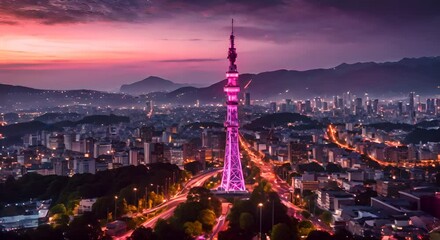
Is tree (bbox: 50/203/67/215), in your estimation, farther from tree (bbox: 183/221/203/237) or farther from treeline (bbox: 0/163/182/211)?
tree (bbox: 183/221/203/237)

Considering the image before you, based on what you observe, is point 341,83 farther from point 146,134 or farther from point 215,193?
point 215,193

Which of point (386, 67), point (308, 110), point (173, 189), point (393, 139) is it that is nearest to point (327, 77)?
point (386, 67)

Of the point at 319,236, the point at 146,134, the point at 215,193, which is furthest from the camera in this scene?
the point at 146,134

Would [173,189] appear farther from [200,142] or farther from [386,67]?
[386,67]

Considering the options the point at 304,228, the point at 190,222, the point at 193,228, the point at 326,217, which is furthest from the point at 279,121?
the point at 193,228

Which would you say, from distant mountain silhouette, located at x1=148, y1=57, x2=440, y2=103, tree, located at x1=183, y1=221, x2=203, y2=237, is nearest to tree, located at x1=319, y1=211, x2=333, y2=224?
tree, located at x1=183, y1=221, x2=203, y2=237
